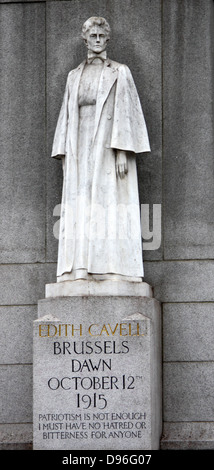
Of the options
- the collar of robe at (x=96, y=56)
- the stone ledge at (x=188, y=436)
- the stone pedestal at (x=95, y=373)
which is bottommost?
the stone ledge at (x=188, y=436)

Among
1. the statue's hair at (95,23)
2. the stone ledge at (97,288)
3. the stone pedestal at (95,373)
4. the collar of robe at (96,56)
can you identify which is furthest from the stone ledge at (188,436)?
the statue's hair at (95,23)

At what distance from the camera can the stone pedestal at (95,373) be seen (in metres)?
15.4

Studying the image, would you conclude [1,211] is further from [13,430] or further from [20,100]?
[13,430]

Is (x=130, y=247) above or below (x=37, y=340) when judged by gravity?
above

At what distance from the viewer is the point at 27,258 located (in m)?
17.3

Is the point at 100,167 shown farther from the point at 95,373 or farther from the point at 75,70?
the point at 95,373

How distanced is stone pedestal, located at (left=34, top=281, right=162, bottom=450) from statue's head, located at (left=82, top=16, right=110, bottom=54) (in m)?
3.21

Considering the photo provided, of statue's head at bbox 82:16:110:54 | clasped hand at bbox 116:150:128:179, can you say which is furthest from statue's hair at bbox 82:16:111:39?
clasped hand at bbox 116:150:128:179

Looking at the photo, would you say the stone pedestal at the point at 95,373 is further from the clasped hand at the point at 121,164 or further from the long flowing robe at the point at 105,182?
the clasped hand at the point at 121,164

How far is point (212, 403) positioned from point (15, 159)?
4.24m

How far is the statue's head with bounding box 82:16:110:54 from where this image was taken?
1664 cm

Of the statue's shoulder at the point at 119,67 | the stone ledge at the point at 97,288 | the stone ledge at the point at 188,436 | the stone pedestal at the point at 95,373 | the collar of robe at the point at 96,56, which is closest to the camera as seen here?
the stone pedestal at the point at 95,373

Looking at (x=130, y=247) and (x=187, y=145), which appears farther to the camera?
(x=187, y=145)

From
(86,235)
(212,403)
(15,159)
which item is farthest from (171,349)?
(15,159)
